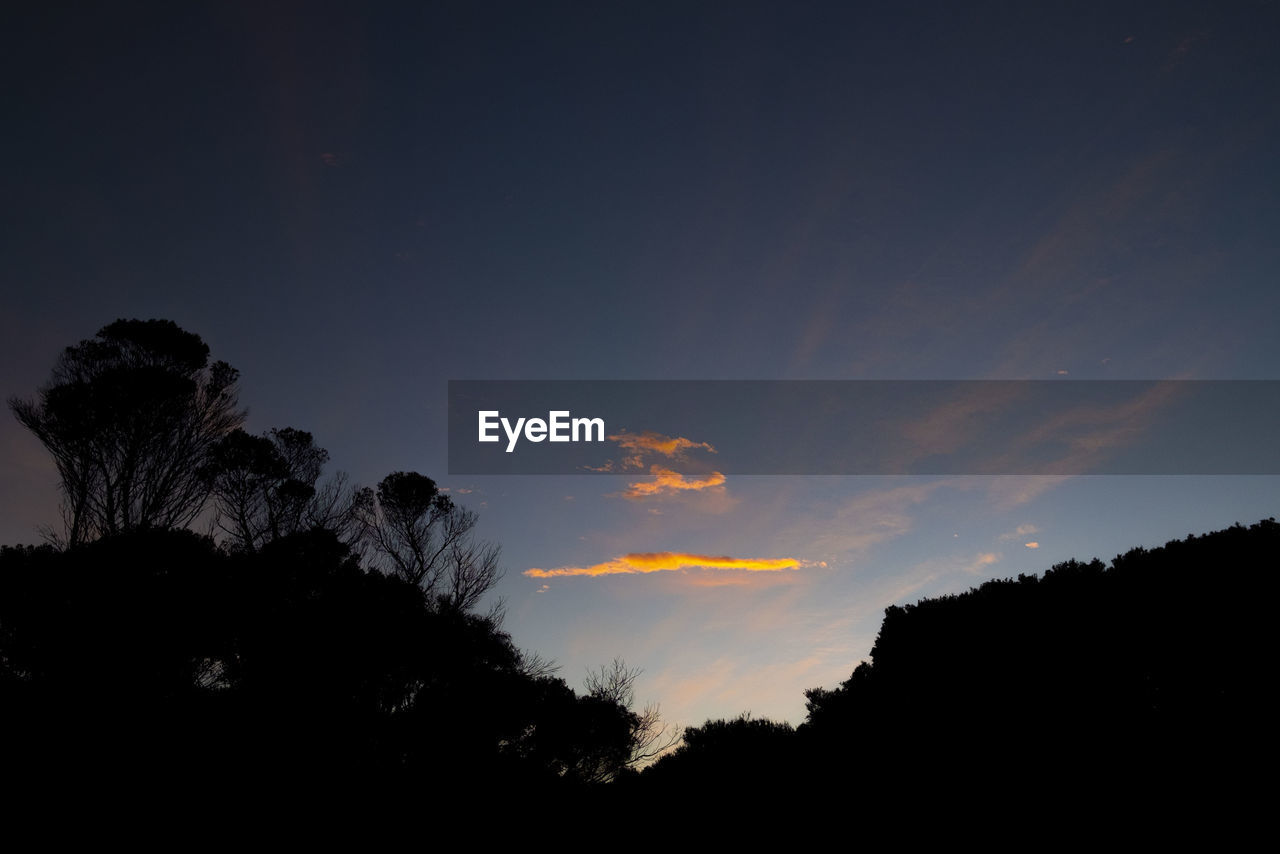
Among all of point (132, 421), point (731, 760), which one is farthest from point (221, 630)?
point (731, 760)

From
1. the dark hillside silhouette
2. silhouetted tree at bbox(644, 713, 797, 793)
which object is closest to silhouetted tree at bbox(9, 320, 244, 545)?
the dark hillside silhouette

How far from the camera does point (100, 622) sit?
19.0 m

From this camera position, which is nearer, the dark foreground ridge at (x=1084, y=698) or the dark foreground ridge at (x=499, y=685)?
the dark foreground ridge at (x=1084, y=698)

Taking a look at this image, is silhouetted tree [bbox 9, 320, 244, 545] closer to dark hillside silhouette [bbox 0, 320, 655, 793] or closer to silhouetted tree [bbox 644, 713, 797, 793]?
dark hillside silhouette [bbox 0, 320, 655, 793]

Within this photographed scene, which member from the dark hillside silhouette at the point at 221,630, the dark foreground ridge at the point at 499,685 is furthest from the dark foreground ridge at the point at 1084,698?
the dark hillside silhouette at the point at 221,630

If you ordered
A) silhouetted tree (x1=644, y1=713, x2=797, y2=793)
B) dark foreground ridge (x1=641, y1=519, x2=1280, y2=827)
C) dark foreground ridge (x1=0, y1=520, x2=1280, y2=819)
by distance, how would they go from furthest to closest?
1. silhouetted tree (x1=644, y1=713, x2=797, y2=793)
2. dark foreground ridge (x1=0, y1=520, x2=1280, y2=819)
3. dark foreground ridge (x1=641, y1=519, x2=1280, y2=827)

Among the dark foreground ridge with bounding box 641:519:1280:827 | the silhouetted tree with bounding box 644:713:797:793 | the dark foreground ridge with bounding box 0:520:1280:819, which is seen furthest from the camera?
the silhouetted tree with bounding box 644:713:797:793

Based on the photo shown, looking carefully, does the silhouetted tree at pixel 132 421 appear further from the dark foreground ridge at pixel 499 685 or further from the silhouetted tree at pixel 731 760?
the silhouetted tree at pixel 731 760

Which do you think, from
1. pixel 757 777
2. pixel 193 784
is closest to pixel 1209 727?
pixel 757 777

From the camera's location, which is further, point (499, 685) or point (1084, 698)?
point (499, 685)

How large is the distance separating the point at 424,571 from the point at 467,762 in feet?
23.9

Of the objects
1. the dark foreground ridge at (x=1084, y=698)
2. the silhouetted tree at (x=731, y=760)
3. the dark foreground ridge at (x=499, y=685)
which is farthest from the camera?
the silhouetted tree at (x=731, y=760)

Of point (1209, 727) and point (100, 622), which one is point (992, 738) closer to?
point (1209, 727)

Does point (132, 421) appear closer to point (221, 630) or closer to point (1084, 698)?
point (221, 630)
